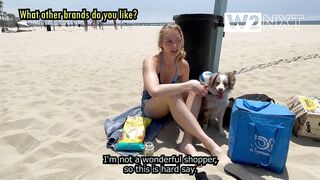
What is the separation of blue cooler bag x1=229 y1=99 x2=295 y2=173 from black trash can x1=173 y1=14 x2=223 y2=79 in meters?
1.25

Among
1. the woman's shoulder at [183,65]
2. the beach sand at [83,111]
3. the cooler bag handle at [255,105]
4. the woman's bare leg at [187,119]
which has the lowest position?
the beach sand at [83,111]

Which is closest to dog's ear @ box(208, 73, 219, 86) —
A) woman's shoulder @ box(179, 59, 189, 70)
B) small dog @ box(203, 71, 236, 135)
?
small dog @ box(203, 71, 236, 135)

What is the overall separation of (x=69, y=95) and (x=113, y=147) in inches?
79.6

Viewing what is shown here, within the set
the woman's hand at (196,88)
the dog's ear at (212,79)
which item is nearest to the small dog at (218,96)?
the dog's ear at (212,79)

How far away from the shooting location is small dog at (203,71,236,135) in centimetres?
312

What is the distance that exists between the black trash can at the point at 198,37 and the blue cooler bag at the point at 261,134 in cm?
125

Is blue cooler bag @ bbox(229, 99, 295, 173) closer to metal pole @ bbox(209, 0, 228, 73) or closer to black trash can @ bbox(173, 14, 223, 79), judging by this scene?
black trash can @ bbox(173, 14, 223, 79)

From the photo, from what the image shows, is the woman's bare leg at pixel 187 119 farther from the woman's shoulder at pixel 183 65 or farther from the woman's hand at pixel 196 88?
the woman's shoulder at pixel 183 65

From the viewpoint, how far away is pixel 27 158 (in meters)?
2.68

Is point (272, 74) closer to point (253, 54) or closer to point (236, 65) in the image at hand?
point (236, 65)

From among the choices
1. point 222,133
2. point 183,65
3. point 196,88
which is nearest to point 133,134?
point 196,88

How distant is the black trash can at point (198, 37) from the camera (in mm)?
3590

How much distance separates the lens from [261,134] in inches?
95.7

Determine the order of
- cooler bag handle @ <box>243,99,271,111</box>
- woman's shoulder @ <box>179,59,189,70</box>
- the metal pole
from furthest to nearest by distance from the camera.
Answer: the metal pole → woman's shoulder @ <box>179,59,189,70</box> → cooler bag handle @ <box>243,99,271,111</box>
